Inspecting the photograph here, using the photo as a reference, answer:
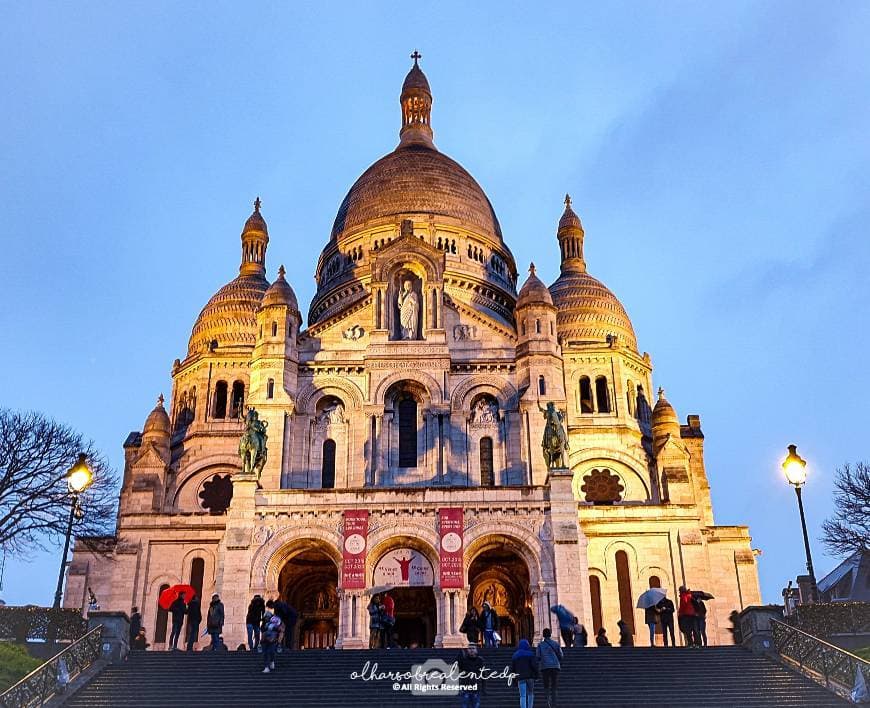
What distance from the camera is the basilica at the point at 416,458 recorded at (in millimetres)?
39094

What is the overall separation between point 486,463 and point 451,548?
6537mm

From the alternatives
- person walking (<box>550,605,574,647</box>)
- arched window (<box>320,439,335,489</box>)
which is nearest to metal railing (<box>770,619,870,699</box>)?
person walking (<box>550,605,574,647</box>)

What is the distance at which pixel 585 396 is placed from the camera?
186 ft

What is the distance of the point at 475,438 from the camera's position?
44.8m

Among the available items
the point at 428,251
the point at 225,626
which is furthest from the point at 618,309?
the point at 225,626

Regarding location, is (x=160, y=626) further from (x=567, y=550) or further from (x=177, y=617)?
(x=567, y=550)

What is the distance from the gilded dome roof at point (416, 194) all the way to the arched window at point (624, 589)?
73.8 feet

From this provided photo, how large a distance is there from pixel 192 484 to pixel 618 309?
25.4 metres

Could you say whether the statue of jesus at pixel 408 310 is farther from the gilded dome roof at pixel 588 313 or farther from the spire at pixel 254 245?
the spire at pixel 254 245

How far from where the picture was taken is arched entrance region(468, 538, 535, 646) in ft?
138

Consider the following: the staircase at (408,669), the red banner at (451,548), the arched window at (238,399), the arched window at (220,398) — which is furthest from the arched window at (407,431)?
the staircase at (408,669)

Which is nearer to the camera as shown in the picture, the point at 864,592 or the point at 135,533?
the point at 135,533

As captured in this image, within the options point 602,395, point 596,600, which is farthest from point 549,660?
point 602,395

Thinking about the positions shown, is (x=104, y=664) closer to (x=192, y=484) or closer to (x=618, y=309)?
(x=192, y=484)
